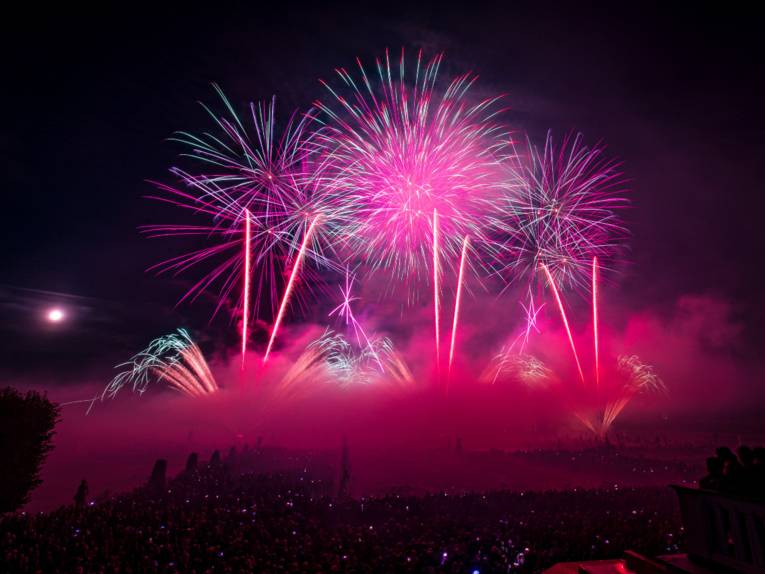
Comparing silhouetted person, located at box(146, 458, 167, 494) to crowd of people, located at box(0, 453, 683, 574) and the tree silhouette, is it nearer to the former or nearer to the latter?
the tree silhouette

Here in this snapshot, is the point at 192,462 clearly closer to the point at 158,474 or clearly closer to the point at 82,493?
the point at 158,474

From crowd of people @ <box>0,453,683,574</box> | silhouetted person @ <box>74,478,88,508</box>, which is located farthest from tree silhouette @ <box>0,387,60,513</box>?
silhouetted person @ <box>74,478,88,508</box>

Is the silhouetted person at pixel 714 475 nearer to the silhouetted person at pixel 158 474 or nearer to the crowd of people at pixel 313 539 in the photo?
the crowd of people at pixel 313 539

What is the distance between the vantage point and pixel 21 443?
1703 centimetres

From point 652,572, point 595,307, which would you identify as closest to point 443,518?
point 652,572

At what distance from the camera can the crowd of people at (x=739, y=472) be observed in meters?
6.58

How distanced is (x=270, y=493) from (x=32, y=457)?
11697 mm

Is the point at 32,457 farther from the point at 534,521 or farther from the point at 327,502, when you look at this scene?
the point at 534,521

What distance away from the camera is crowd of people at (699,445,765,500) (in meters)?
6.58

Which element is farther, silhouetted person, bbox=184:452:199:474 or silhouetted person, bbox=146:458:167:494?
silhouetted person, bbox=184:452:199:474

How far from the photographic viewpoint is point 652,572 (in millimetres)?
7910

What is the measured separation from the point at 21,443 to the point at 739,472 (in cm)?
2612

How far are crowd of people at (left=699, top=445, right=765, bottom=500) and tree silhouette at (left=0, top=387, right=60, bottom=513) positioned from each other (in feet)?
84.1

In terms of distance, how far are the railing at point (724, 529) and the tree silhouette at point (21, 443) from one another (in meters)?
25.2
